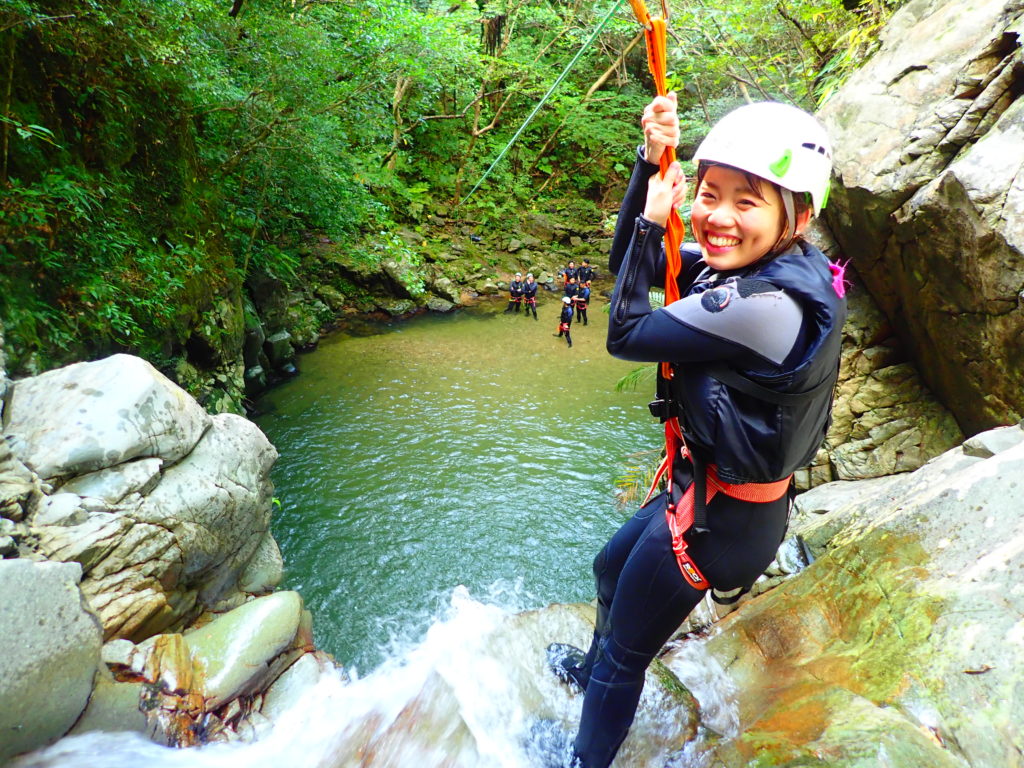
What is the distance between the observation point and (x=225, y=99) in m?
7.04

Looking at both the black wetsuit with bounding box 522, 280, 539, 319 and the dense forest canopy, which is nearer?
the dense forest canopy

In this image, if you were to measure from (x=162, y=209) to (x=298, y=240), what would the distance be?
7326 millimetres

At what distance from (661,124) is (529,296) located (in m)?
14.7

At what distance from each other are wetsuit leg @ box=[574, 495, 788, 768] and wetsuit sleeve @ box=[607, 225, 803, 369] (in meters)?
0.58

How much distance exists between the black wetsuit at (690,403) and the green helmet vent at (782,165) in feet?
0.80

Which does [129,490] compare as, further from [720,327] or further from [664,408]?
[720,327]

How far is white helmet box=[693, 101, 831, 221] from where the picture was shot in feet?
4.89

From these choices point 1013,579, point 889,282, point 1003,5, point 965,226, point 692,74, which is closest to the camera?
point 1013,579

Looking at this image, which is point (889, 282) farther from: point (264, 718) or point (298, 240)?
point (298, 240)

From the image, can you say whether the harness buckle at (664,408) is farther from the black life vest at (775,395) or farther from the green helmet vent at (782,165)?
the green helmet vent at (782,165)

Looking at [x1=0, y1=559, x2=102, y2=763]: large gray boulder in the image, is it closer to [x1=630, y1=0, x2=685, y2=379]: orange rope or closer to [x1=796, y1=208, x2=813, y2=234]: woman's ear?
[x1=630, y1=0, x2=685, y2=379]: orange rope

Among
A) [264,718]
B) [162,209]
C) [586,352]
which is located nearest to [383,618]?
[264,718]

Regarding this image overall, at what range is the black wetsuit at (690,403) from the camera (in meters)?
1.46

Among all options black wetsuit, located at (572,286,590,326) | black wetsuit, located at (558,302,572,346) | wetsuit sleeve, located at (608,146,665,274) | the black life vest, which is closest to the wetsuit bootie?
the black life vest
